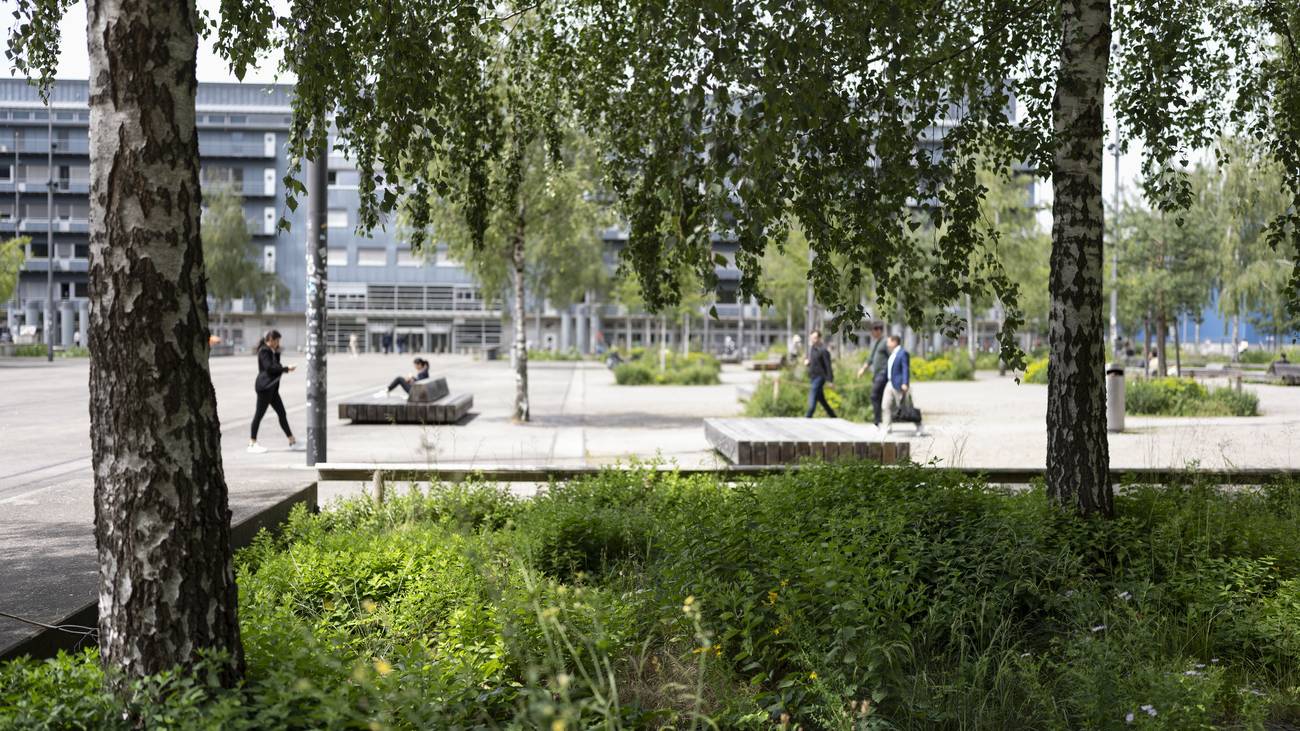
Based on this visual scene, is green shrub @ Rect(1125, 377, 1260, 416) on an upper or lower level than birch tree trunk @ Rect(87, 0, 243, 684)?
lower

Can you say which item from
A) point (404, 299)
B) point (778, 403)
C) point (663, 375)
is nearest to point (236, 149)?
point (404, 299)

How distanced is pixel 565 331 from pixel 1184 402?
67.7 meters

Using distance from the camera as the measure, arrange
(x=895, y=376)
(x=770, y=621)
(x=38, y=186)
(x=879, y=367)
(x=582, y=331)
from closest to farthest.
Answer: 1. (x=770, y=621)
2. (x=895, y=376)
3. (x=879, y=367)
4. (x=38, y=186)
5. (x=582, y=331)

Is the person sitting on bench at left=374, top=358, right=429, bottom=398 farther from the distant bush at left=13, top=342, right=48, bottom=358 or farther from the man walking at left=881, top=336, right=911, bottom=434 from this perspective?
the distant bush at left=13, top=342, right=48, bottom=358

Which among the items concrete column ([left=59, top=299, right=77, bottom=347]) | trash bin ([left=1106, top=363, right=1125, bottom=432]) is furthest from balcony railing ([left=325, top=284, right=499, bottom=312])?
trash bin ([left=1106, top=363, right=1125, bottom=432])

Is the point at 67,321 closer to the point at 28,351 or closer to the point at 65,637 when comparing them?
the point at 28,351

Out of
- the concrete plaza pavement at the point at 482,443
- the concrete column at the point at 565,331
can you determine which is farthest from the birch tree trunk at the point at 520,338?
the concrete column at the point at 565,331

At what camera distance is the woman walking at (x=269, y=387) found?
14.0 m

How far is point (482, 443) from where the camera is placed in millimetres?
14906

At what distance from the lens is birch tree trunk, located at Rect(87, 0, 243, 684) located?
3.12m

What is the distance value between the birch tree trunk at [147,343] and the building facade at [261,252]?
264 ft

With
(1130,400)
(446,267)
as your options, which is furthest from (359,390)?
(446,267)

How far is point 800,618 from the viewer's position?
4.13 m

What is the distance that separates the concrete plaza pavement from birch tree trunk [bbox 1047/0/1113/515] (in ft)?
4.36
